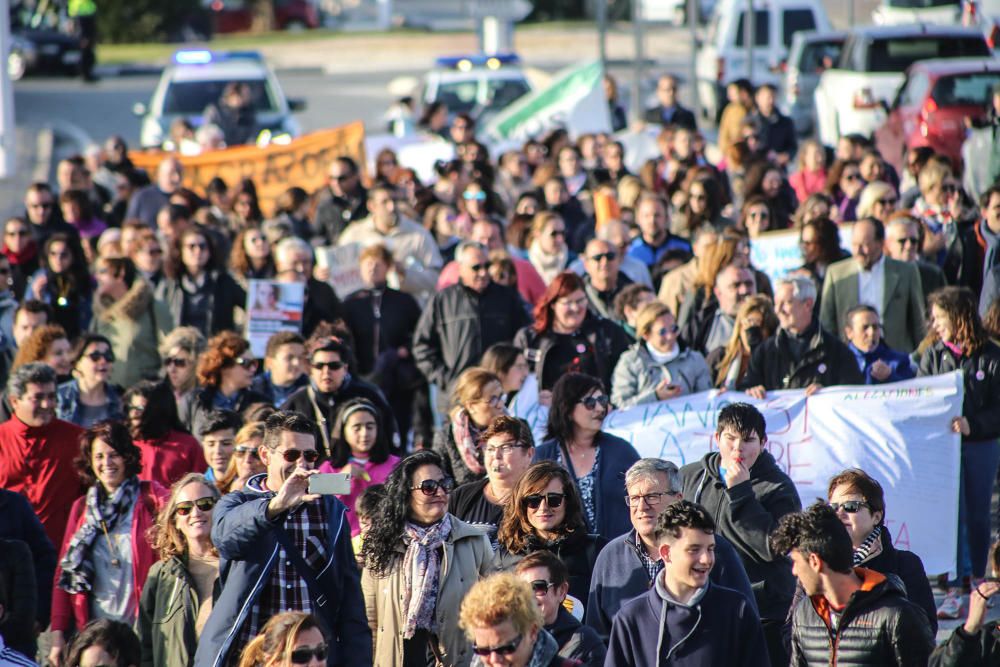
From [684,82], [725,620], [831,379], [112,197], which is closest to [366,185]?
[112,197]

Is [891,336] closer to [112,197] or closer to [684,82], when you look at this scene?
[112,197]

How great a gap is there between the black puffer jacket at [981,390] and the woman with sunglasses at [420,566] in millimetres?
3620

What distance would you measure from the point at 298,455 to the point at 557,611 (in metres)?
1.11

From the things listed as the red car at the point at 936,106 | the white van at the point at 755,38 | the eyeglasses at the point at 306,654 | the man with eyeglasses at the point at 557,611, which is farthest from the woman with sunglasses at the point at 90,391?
the white van at the point at 755,38

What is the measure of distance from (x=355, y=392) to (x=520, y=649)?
402 centimetres

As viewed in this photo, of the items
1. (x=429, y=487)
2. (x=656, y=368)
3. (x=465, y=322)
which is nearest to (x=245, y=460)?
(x=429, y=487)

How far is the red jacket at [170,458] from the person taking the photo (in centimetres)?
905

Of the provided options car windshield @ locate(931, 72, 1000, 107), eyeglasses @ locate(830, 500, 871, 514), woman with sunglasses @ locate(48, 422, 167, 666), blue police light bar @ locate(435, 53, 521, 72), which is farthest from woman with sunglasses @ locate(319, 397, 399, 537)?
blue police light bar @ locate(435, 53, 521, 72)

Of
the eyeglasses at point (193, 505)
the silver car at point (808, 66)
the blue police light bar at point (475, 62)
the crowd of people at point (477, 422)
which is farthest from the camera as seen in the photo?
the silver car at point (808, 66)

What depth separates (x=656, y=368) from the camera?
984 cm

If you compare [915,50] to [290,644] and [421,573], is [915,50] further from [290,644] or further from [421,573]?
[290,644]

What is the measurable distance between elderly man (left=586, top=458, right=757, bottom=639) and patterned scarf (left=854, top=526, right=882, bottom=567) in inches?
27.9

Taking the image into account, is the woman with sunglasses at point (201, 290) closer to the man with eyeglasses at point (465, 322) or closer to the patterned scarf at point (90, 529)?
the man with eyeglasses at point (465, 322)

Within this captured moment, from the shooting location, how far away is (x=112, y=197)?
1838 centimetres
